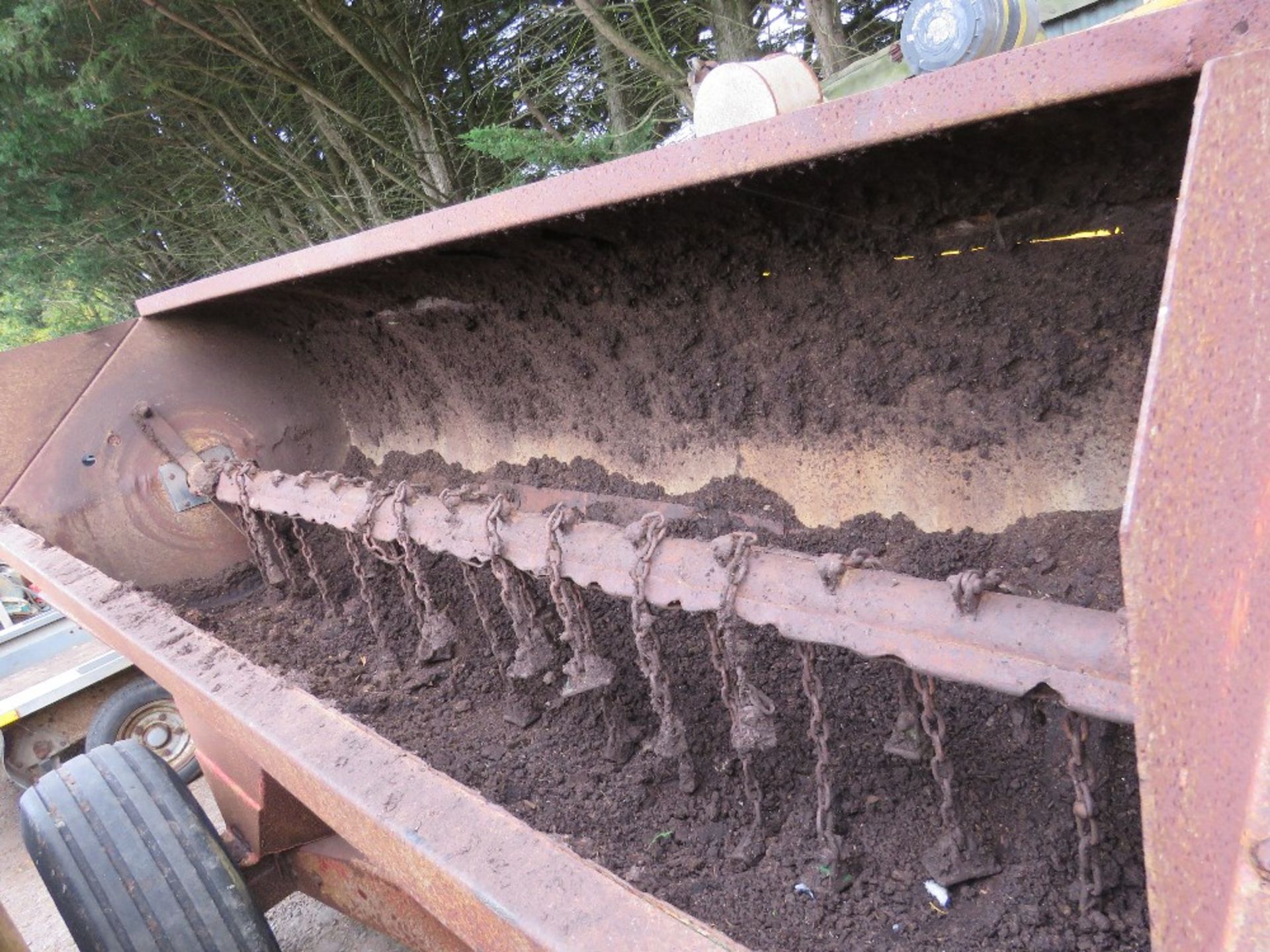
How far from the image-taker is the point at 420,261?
2.05m

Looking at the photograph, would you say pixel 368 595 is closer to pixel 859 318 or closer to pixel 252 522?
pixel 252 522

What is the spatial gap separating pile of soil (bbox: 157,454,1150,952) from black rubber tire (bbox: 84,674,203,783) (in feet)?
7.90

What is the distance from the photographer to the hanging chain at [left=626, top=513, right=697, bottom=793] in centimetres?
123

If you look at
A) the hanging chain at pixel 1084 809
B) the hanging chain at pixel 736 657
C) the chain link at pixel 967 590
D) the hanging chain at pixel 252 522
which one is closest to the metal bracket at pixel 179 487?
the hanging chain at pixel 252 522

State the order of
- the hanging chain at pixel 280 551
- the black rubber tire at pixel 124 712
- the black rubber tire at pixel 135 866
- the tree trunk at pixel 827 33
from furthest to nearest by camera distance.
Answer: the tree trunk at pixel 827 33
the black rubber tire at pixel 124 712
the hanging chain at pixel 280 551
the black rubber tire at pixel 135 866

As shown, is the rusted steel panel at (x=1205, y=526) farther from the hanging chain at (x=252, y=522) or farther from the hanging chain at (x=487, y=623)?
the hanging chain at (x=252, y=522)

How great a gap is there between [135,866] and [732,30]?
4675mm

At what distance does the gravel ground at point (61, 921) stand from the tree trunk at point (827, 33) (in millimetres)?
4428

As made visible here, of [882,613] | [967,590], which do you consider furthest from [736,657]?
[967,590]

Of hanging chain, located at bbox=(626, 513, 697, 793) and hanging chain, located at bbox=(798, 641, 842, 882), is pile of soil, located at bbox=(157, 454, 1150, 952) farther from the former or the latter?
hanging chain, located at bbox=(626, 513, 697, 793)

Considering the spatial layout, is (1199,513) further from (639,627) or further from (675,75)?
(675,75)

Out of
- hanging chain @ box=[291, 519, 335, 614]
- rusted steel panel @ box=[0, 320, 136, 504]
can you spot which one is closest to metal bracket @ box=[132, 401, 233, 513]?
rusted steel panel @ box=[0, 320, 136, 504]

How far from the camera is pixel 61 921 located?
3287 mm

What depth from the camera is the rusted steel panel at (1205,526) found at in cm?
52
